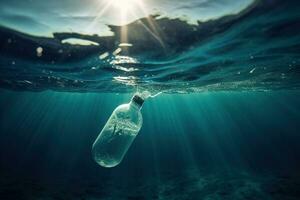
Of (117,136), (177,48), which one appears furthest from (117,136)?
(177,48)

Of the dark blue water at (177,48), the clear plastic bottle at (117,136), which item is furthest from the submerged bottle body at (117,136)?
the dark blue water at (177,48)

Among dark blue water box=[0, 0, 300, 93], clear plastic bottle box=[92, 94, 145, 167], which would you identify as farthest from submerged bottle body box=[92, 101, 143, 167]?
dark blue water box=[0, 0, 300, 93]

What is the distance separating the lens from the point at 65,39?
11.0 metres

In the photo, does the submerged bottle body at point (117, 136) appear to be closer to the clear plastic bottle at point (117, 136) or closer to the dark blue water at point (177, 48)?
the clear plastic bottle at point (117, 136)

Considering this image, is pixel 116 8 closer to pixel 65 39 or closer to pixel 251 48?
pixel 65 39

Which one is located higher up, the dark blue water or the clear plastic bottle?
the dark blue water

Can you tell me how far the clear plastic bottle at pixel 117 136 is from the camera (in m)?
10.3

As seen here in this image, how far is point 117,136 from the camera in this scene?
12.1m

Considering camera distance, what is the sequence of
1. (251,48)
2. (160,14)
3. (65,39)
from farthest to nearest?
1. (251,48)
2. (65,39)
3. (160,14)

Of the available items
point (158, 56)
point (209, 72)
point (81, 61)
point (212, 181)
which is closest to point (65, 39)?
point (81, 61)

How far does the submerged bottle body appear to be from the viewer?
10.3 metres

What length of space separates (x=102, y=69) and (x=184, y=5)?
8977mm

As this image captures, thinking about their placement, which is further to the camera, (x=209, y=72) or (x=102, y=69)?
(x=209, y=72)

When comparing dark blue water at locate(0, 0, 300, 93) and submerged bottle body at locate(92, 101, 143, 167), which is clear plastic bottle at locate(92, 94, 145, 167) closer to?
submerged bottle body at locate(92, 101, 143, 167)
